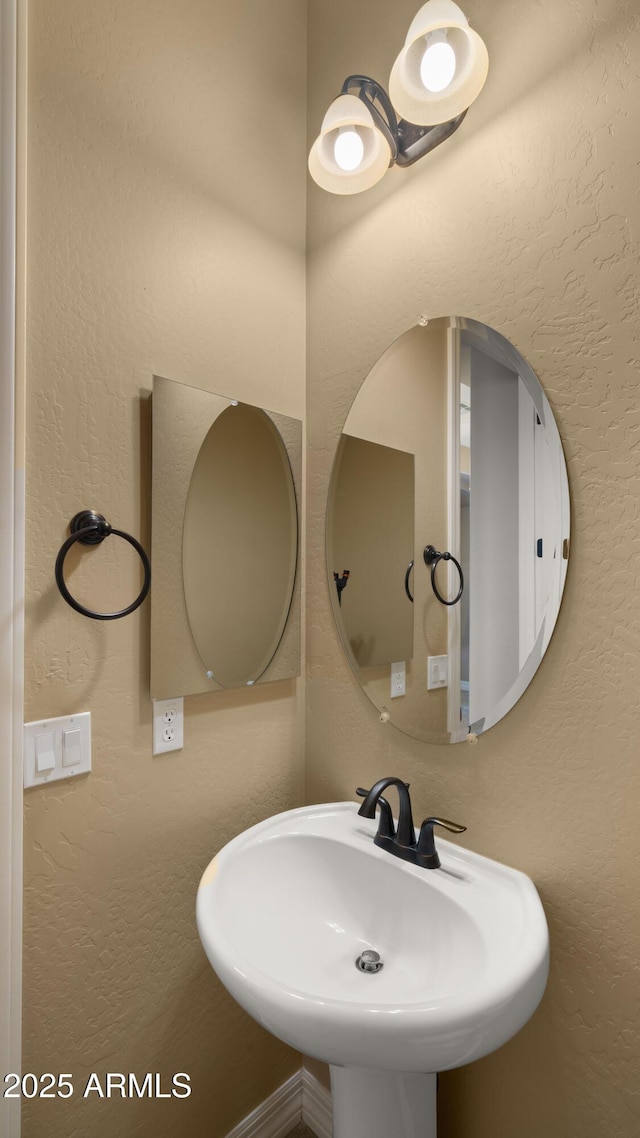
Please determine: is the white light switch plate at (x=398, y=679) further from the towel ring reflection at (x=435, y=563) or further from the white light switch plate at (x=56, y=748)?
the white light switch plate at (x=56, y=748)

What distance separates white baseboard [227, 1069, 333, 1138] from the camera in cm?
135

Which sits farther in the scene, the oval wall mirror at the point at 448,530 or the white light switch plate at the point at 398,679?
the white light switch plate at the point at 398,679

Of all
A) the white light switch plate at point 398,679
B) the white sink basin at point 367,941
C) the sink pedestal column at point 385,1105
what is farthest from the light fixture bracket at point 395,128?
the sink pedestal column at point 385,1105

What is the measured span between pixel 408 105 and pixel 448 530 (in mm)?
818

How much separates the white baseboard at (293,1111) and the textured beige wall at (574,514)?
17.0 inches

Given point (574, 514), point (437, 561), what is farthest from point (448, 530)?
Result: point (574, 514)

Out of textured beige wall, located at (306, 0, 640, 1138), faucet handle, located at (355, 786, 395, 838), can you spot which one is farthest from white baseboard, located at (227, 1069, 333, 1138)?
faucet handle, located at (355, 786, 395, 838)

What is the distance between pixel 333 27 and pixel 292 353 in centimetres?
83

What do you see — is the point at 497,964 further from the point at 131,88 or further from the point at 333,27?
the point at 333,27

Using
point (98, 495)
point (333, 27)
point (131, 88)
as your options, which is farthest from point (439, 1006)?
point (333, 27)

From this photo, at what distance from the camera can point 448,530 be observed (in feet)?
3.84

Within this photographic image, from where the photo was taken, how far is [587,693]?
0.95 metres

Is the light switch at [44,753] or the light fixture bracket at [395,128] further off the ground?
the light fixture bracket at [395,128]

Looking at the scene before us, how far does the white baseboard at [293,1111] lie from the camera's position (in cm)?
135
